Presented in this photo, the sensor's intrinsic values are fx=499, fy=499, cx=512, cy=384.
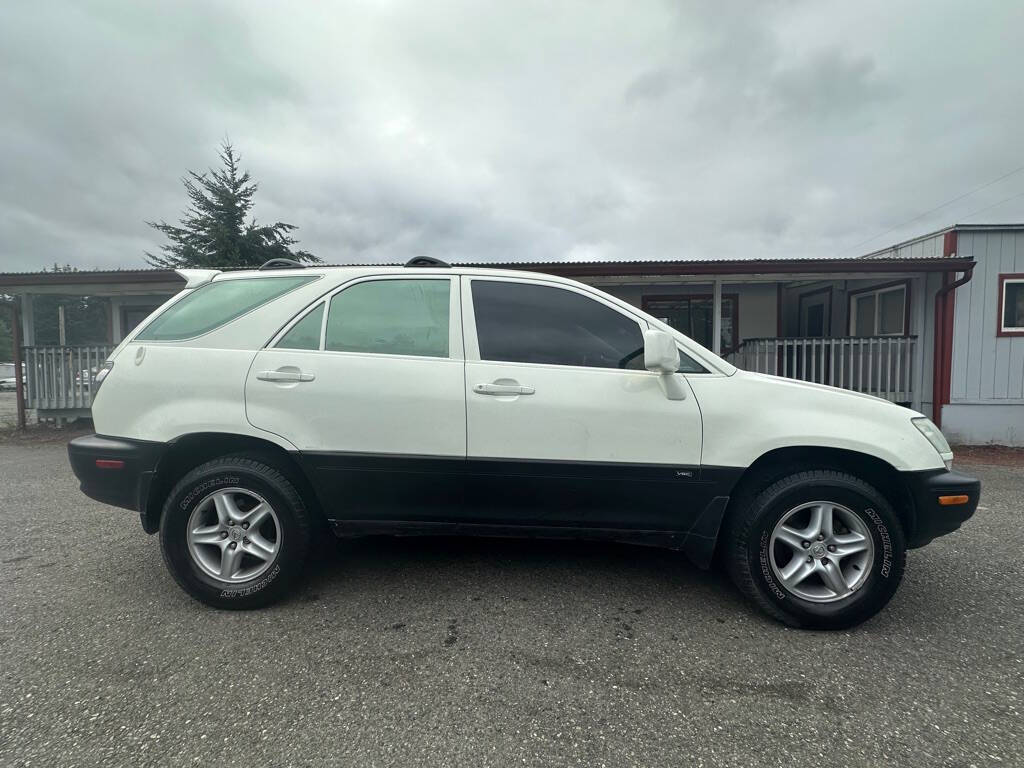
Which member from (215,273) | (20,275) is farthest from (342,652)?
(20,275)

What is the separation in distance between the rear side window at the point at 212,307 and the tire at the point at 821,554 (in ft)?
8.96

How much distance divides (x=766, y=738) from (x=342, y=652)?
173 cm

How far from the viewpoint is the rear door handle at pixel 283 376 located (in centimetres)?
258

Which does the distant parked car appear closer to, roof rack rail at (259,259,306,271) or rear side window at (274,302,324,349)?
roof rack rail at (259,259,306,271)

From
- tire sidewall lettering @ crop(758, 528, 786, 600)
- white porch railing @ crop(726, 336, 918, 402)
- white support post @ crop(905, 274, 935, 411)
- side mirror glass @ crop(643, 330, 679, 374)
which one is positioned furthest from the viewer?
white porch railing @ crop(726, 336, 918, 402)

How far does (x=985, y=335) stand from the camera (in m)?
7.99

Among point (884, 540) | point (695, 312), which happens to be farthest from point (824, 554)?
point (695, 312)

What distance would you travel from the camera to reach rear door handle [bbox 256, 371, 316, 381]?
2584 millimetres

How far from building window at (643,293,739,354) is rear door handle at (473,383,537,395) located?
345 inches

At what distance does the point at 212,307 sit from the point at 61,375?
29.7 feet

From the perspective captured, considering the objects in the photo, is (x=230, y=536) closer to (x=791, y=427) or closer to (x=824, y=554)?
(x=791, y=427)

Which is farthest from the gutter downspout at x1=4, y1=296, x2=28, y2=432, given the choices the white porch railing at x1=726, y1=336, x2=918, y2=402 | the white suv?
the white porch railing at x1=726, y1=336, x2=918, y2=402

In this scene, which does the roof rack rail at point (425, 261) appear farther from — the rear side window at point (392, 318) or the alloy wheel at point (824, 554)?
the alloy wheel at point (824, 554)

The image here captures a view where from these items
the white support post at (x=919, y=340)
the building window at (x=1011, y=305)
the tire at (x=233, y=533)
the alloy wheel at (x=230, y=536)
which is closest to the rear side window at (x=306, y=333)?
the tire at (x=233, y=533)
